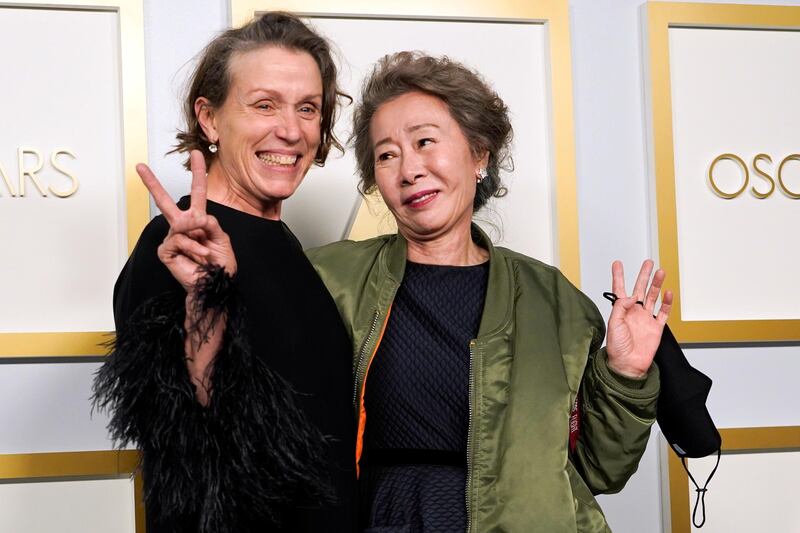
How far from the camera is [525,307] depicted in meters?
1.68

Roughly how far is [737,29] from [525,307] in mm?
1159

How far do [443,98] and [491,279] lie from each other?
0.33 metres

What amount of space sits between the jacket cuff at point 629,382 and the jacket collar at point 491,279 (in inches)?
7.4

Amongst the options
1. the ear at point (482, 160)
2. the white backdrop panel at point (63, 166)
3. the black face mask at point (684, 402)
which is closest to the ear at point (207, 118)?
the ear at point (482, 160)

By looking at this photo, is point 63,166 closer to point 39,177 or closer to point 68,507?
point 39,177

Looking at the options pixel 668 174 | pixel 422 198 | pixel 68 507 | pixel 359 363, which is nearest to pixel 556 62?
pixel 668 174

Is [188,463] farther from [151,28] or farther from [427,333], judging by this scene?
[151,28]

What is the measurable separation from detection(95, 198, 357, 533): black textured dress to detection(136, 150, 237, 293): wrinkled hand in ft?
0.16

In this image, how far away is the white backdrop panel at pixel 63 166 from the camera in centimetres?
208

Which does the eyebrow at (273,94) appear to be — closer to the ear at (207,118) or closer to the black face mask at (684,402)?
the ear at (207,118)

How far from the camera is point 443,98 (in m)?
1.74

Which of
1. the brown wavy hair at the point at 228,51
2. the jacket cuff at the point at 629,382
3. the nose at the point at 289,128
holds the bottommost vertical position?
the jacket cuff at the point at 629,382

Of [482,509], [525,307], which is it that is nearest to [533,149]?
[525,307]

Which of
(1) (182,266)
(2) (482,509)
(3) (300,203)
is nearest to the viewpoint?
(1) (182,266)
